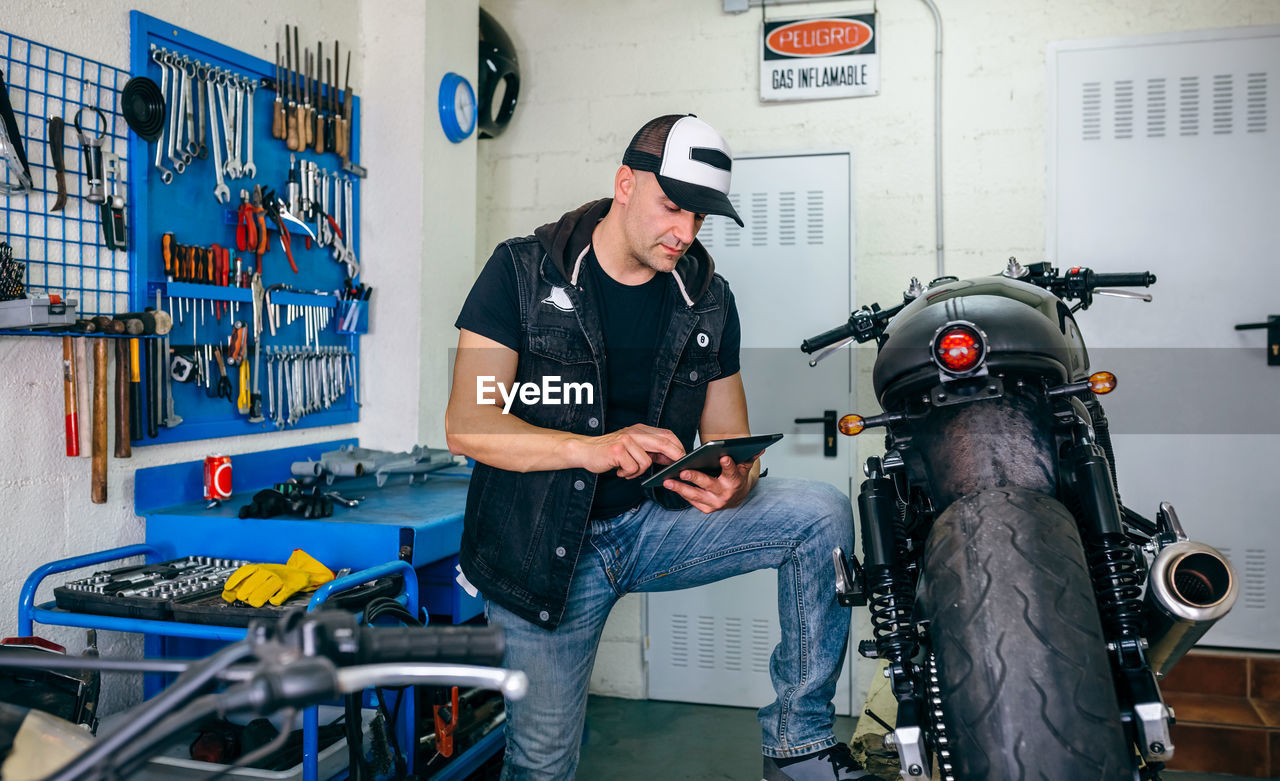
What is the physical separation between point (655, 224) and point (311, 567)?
1175mm

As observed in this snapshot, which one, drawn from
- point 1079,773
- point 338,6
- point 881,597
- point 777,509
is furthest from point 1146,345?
point 338,6

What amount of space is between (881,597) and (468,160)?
111 inches

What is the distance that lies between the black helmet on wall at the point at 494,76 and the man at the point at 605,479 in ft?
6.61

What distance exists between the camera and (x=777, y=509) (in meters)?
1.85

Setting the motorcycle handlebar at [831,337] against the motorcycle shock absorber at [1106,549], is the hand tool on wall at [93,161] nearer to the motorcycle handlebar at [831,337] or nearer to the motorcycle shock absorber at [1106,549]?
the motorcycle handlebar at [831,337]

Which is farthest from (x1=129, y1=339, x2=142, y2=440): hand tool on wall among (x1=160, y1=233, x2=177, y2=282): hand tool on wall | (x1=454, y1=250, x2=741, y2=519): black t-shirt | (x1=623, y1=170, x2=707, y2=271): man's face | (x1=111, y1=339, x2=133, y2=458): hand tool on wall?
(x1=623, y1=170, x2=707, y2=271): man's face

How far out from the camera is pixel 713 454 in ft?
5.29

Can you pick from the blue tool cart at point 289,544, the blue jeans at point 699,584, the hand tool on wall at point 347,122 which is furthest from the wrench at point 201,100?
the blue jeans at point 699,584

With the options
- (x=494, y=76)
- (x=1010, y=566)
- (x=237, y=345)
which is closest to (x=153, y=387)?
(x=237, y=345)

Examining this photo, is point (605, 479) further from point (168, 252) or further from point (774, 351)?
point (774, 351)

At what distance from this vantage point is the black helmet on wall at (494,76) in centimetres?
388

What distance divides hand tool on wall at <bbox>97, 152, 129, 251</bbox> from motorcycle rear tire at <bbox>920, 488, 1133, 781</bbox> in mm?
2220

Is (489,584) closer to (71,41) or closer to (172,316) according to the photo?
(172,316)

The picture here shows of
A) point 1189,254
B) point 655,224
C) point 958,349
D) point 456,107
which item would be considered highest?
point 456,107
